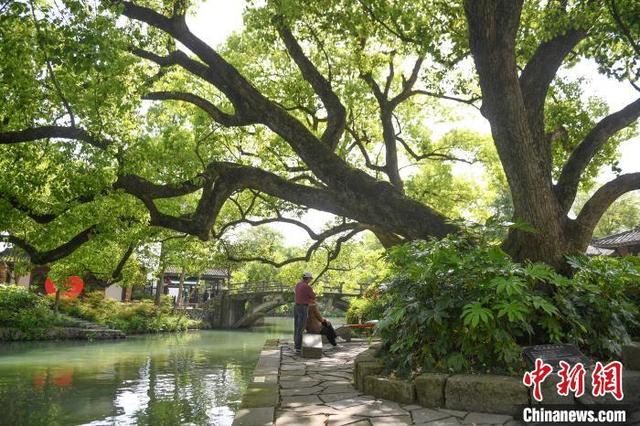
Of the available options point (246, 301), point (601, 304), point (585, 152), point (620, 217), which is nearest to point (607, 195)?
A: point (585, 152)

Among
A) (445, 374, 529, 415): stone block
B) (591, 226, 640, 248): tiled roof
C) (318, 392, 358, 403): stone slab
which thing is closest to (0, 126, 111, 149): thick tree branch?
(318, 392, 358, 403): stone slab

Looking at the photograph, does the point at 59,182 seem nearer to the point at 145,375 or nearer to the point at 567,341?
the point at 145,375

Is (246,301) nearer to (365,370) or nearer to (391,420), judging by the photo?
(365,370)

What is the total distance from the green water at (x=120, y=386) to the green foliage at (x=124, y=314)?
8078mm

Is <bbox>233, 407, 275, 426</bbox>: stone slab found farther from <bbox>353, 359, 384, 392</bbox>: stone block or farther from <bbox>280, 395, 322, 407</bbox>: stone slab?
<bbox>353, 359, 384, 392</bbox>: stone block

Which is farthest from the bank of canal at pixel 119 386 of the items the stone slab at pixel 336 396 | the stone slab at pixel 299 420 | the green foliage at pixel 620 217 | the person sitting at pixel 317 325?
the green foliage at pixel 620 217

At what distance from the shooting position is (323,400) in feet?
16.9

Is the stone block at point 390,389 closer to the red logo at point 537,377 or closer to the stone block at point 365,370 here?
the stone block at point 365,370

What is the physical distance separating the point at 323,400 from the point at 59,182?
7.29 meters

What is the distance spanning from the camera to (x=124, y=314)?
26.8 meters

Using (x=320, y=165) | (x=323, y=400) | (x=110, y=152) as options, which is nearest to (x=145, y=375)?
(x=110, y=152)

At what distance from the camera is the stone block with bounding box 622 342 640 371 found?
4.91 metres

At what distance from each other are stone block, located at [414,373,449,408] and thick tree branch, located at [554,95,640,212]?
169 inches

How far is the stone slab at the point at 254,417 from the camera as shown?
420 cm
